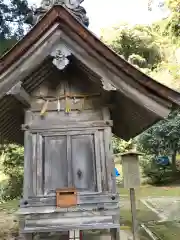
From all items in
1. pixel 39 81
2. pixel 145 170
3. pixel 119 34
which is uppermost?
pixel 119 34

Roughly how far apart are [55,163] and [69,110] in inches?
28.0

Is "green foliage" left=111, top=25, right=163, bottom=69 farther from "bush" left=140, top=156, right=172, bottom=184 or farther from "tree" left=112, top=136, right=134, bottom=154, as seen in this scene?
"bush" left=140, top=156, right=172, bottom=184

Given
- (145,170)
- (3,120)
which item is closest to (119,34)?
(145,170)

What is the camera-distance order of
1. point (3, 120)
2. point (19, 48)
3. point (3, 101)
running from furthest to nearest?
point (3, 120) → point (3, 101) → point (19, 48)

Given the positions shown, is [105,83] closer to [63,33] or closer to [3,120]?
[63,33]

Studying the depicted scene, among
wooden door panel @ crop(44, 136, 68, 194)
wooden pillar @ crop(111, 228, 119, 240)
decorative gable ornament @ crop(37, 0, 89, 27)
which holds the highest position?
decorative gable ornament @ crop(37, 0, 89, 27)

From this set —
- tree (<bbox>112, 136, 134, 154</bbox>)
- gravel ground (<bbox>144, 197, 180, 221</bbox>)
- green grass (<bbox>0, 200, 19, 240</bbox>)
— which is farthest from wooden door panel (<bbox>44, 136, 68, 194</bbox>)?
tree (<bbox>112, 136, 134, 154</bbox>)

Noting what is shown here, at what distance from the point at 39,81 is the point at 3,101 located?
576mm

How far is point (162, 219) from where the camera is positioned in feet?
27.9

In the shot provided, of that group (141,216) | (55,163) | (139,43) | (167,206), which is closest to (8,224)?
(141,216)

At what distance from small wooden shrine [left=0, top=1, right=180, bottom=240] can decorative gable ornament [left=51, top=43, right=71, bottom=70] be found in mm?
12

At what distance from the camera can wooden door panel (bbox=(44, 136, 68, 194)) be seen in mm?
3492

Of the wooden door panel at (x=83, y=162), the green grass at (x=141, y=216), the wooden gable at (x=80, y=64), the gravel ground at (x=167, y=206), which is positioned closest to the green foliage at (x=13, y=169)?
the green grass at (x=141, y=216)

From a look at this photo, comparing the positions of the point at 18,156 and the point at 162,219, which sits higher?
the point at 18,156
